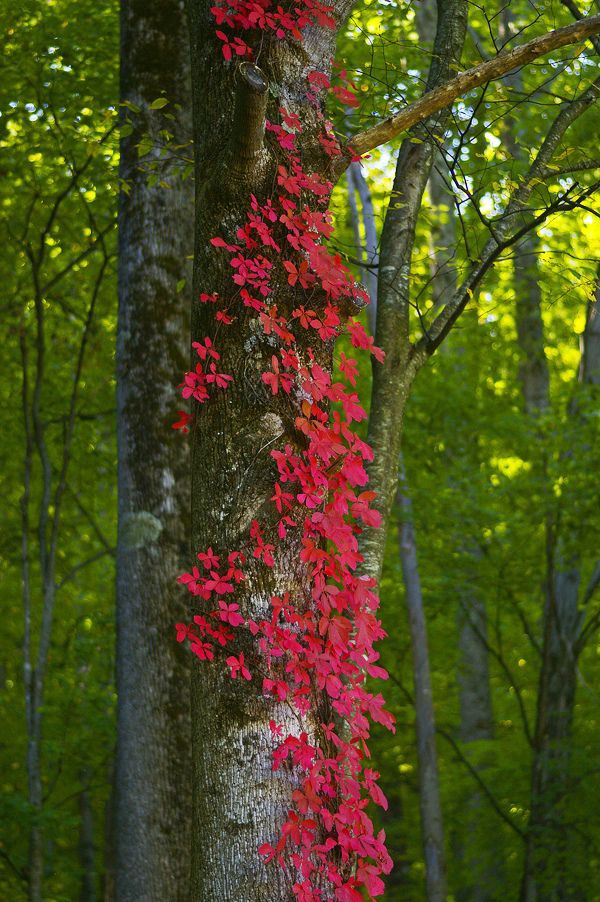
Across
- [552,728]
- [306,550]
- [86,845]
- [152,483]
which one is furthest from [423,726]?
[86,845]

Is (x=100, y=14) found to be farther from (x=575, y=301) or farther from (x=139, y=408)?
(x=575, y=301)

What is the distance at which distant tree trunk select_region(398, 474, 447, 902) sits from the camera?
809 centimetres

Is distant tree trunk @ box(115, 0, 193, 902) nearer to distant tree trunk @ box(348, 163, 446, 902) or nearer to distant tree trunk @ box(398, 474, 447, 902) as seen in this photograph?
distant tree trunk @ box(348, 163, 446, 902)

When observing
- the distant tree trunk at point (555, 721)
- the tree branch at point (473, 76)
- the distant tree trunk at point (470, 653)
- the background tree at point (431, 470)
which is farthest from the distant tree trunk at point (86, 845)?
the tree branch at point (473, 76)

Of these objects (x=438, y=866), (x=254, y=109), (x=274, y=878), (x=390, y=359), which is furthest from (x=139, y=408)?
(x=438, y=866)

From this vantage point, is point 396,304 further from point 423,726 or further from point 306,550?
point 423,726

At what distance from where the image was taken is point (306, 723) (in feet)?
9.12

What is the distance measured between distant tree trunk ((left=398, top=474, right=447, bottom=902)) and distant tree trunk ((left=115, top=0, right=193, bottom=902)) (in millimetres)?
3669

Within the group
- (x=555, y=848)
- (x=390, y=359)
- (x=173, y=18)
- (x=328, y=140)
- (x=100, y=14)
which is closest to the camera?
(x=328, y=140)

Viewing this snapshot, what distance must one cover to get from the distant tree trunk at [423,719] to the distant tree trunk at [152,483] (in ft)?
12.0

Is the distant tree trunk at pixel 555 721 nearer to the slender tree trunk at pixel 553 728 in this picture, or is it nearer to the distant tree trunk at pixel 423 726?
the slender tree trunk at pixel 553 728

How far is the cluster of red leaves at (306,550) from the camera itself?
2740 millimetres

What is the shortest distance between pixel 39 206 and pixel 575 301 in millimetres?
7445

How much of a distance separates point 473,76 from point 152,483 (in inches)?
103
